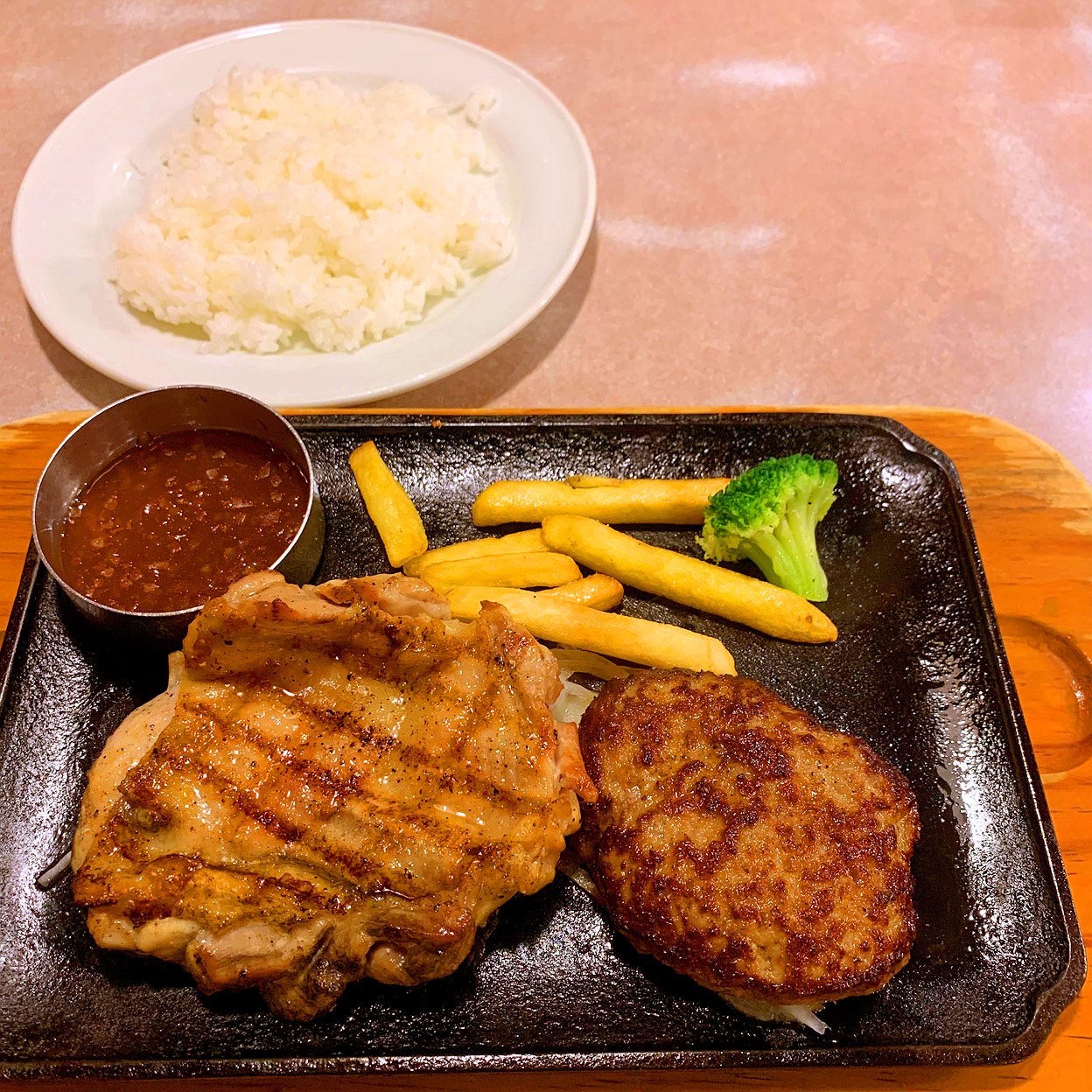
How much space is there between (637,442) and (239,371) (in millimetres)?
1690

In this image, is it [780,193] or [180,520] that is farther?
[780,193]

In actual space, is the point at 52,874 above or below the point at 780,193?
below

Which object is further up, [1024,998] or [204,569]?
[204,569]

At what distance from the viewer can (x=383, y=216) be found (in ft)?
13.1

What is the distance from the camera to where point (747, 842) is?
2363mm

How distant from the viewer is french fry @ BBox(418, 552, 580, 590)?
3.03 m

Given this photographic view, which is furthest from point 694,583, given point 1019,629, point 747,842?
point 1019,629

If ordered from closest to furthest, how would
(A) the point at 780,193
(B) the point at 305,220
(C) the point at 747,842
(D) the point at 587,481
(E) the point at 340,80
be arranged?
(C) the point at 747,842 → (D) the point at 587,481 → (B) the point at 305,220 → (E) the point at 340,80 → (A) the point at 780,193

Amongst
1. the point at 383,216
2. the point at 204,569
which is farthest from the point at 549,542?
the point at 383,216

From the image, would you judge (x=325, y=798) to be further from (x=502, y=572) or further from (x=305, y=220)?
(x=305, y=220)

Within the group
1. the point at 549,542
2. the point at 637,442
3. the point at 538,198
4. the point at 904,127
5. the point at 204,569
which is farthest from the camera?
the point at 904,127

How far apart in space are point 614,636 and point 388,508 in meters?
0.93

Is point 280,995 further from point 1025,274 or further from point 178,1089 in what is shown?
point 1025,274

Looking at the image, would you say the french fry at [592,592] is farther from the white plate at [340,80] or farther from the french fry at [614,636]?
the white plate at [340,80]
